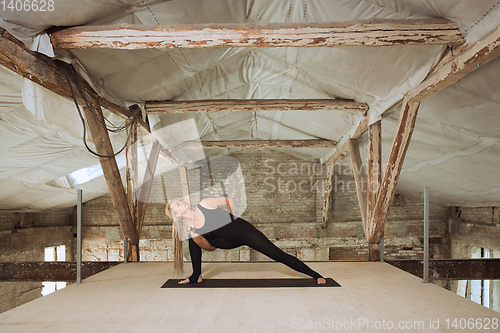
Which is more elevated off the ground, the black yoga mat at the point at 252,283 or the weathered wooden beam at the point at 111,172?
the weathered wooden beam at the point at 111,172

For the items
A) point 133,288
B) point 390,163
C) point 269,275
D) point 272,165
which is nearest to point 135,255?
point 133,288

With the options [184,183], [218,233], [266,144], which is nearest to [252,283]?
[218,233]

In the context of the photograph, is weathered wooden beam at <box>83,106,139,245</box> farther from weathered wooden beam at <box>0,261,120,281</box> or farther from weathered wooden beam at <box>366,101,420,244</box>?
weathered wooden beam at <box>366,101,420,244</box>

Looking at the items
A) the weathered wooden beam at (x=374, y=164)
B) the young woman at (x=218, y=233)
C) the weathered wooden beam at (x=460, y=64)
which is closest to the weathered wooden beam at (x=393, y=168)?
the weathered wooden beam at (x=374, y=164)

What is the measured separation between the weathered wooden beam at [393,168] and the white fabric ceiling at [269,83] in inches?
9.1

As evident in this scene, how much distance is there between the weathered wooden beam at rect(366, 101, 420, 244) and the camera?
336cm

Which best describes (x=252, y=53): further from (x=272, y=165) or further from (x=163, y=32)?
(x=272, y=165)

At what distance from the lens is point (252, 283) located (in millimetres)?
3145

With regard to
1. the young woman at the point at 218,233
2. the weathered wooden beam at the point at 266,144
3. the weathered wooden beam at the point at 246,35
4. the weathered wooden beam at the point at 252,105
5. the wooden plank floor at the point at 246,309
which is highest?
the weathered wooden beam at the point at 246,35

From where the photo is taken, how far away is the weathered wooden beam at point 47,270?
4.10 meters

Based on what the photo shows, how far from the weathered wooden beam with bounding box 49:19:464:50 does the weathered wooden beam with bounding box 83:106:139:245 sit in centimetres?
92

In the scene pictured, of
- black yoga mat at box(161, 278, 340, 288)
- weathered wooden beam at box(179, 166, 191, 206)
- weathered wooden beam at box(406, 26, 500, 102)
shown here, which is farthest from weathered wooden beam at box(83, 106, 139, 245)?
weathered wooden beam at box(179, 166, 191, 206)

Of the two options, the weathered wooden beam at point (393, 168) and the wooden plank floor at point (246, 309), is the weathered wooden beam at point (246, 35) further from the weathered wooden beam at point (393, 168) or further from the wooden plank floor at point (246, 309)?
the wooden plank floor at point (246, 309)

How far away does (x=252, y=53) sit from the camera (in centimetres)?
403
